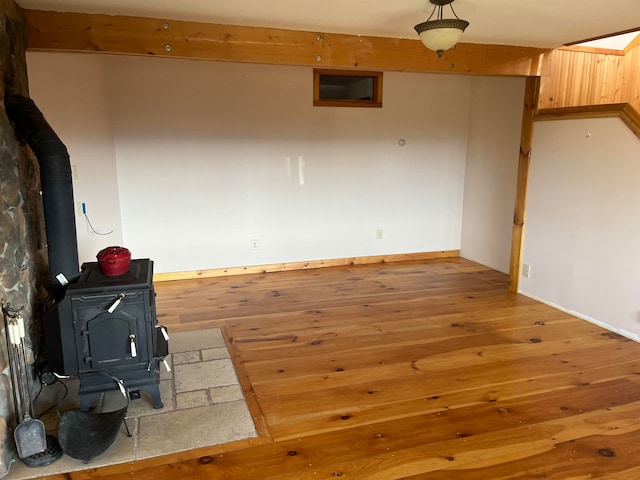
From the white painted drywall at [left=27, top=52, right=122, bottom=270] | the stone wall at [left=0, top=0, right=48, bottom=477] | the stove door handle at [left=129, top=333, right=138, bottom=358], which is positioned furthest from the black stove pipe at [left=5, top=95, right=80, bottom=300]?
the white painted drywall at [left=27, top=52, right=122, bottom=270]

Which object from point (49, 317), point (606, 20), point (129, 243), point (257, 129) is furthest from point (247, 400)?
point (606, 20)

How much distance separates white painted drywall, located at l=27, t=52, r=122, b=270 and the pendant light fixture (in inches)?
111

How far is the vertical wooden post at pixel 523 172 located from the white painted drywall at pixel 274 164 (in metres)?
1.33

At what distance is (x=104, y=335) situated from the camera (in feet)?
7.78

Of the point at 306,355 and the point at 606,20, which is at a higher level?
the point at 606,20

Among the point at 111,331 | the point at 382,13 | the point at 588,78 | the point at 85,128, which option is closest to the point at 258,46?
the point at 382,13

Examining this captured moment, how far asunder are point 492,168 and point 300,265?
2433 millimetres

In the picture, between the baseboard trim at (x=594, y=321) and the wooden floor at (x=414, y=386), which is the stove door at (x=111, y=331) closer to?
the wooden floor at (x=414, y=386)

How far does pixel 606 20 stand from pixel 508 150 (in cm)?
184

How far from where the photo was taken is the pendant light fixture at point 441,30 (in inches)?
108

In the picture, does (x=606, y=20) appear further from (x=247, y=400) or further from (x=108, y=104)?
(x=108, y=104)

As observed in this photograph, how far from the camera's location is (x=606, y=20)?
328cm

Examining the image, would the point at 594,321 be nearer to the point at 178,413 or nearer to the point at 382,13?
the point at 382,13

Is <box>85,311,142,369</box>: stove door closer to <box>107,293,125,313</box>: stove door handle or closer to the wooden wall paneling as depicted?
<box>107,293,125,313</box>: stove door handle
